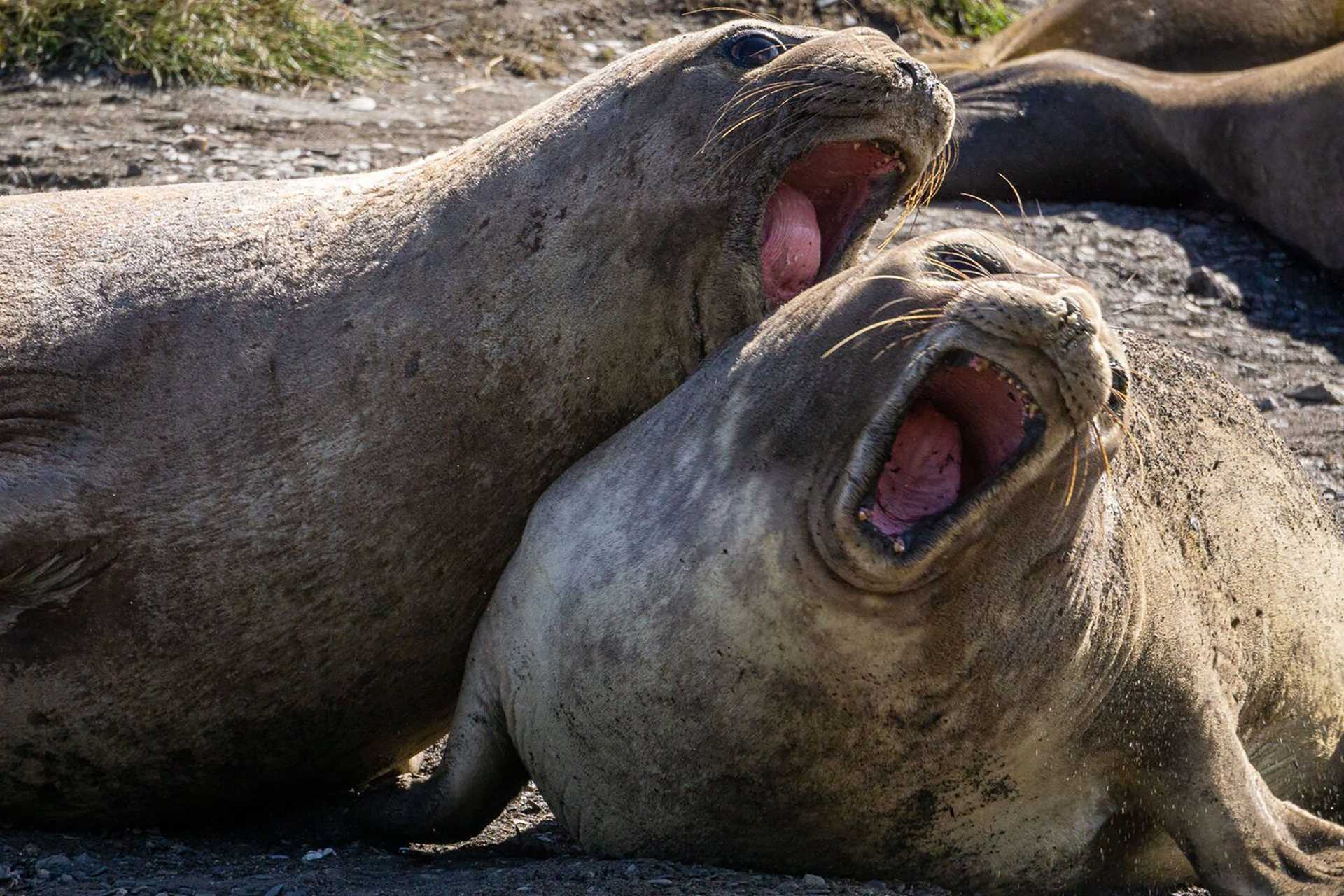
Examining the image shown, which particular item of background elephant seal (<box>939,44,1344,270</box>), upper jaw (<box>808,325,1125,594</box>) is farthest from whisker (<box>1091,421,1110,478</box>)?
background elephant seal (<box>939,44,1344,270</box>)

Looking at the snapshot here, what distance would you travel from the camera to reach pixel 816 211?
15.5 feet

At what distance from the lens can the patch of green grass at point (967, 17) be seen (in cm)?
1280

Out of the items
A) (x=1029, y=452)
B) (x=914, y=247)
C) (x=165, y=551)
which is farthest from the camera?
(x=165, y=551)

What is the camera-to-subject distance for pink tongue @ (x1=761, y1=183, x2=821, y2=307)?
4504 millimetres

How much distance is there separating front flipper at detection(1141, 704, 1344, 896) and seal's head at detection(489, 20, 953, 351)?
1.42 meters

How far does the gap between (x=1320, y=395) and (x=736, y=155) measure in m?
4.26

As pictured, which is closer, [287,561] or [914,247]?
[914,247]

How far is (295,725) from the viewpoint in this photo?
439 centimetres

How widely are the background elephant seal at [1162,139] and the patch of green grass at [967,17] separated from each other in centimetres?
224

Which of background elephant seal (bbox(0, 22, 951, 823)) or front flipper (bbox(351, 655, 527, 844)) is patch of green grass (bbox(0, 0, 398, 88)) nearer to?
background elephant seal (bbox(0, 22, 951, 823))

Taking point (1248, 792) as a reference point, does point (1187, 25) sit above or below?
above

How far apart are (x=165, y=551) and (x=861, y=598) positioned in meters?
1.64

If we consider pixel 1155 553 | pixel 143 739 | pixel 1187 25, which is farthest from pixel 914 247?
pixel 1187 25

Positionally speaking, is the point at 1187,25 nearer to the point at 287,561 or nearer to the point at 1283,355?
the point at 1283,355
